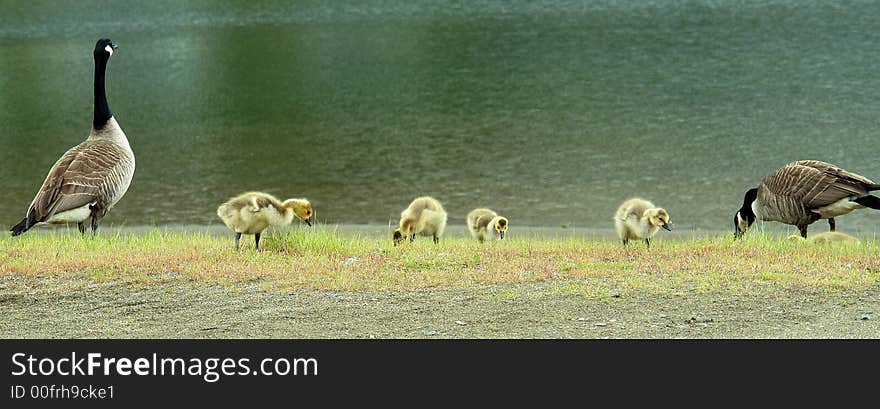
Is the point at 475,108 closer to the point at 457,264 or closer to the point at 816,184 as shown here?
the point at 816,184

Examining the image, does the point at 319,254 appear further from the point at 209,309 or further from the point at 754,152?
the point at 754,152

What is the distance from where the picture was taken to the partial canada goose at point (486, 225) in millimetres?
11031

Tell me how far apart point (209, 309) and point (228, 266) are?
57.5 inches

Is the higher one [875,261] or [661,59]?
[661,59]

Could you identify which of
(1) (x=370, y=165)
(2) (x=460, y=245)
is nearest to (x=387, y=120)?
(1) (x=370, y=165)

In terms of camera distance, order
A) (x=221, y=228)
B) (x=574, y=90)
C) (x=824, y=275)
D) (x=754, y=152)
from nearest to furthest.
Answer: (x=824, y=275), (x=221, y=228), (x=754, y=152), (x=574, y=90)

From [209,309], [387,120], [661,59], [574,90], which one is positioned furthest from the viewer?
[661,59]

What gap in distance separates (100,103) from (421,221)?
4569 mm

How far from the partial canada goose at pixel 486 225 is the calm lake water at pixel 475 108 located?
11.6ft

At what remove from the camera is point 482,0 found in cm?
6022

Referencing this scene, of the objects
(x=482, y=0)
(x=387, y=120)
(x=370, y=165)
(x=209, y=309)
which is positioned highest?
(x=482, y=0)

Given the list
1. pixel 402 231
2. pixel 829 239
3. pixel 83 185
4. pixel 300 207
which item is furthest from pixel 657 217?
pixel 83 185

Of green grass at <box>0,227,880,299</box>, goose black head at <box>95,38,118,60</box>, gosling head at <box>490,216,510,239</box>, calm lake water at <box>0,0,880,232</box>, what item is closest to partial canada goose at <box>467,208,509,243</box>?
gosling head at <box>490,216,510,239</box>

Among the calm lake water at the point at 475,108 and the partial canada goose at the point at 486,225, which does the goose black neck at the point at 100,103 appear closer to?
the calm lake water at the point at 475,108
